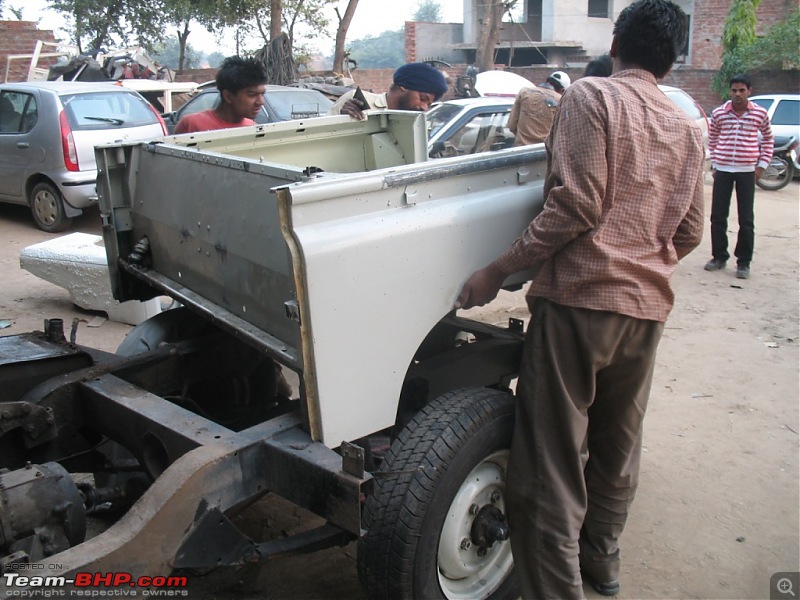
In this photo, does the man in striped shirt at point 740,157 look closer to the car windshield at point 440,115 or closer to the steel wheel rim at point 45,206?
the car windshield at point 440,115

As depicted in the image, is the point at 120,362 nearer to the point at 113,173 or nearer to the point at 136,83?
the point at 113,173

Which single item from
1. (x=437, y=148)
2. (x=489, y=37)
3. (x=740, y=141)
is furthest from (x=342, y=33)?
(x=740, y=141)

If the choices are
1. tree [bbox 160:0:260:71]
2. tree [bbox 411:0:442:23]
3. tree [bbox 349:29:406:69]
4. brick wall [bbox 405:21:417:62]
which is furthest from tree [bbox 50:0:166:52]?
tree [bbox 411:0:442:23]

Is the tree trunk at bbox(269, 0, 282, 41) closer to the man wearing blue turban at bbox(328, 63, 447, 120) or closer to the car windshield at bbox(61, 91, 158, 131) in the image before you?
the car windshield at bbox(61, 91, 158, 131)

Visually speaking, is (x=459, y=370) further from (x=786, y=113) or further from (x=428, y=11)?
(x=428, y=11)

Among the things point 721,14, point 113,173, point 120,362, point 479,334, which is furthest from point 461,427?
point 721,14

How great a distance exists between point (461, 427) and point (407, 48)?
2902 cm

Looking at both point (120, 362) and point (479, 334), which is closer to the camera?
point (120, 362)

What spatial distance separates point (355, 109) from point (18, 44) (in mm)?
16351

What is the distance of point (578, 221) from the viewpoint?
249cm

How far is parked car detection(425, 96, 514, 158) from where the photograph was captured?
343 inches

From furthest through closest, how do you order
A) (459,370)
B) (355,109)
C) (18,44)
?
(18,44)
(355,109)
(459,370)

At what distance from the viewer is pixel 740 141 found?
7.79 metres

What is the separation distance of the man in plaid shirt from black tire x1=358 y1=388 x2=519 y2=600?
0.11 m
